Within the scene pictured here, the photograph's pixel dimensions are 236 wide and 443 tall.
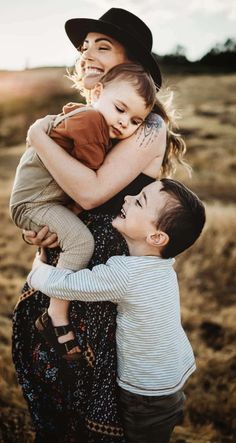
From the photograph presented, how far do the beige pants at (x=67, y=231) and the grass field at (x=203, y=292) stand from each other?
3.26 feet

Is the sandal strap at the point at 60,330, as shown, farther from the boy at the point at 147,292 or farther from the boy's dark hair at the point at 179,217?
the boy's dark hair at the point at 179,217

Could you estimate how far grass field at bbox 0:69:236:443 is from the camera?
4.19m

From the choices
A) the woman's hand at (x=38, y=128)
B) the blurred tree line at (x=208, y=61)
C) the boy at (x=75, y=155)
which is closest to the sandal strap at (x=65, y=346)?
the boy at (x=75, y=155)

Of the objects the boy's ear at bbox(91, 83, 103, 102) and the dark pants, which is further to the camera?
the boy's ear at bbox(91, 83, 103, 102)

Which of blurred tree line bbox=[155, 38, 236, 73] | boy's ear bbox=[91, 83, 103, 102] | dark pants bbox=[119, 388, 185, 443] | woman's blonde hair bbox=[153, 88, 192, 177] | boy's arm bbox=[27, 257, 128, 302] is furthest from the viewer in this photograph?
blurred tree line bbox=[155, 38, 236, 73]

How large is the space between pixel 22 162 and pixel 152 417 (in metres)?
1.23

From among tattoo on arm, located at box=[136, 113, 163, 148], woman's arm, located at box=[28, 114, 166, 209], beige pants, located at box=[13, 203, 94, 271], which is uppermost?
tattoo on arm, located at box=[136, 113, 163, 148]

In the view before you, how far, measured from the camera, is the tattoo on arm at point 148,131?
2.28 metres

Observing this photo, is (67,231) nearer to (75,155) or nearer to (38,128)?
(75,155)

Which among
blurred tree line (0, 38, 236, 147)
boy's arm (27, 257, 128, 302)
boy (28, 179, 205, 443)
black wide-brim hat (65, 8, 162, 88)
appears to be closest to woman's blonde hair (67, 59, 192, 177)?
black wide-brim hat (65, 8, 162, 88)

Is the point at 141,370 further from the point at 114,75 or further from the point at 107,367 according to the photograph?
the point at 114,75

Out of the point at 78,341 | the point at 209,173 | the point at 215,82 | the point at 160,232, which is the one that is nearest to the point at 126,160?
the point at 160,232

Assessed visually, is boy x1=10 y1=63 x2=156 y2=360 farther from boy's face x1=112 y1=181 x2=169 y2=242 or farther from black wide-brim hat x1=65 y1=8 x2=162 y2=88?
boy's face x1=112 y1=181 x2=169 y2=242

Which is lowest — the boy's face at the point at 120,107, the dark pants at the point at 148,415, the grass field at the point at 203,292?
the grass field at the point at 203,292
